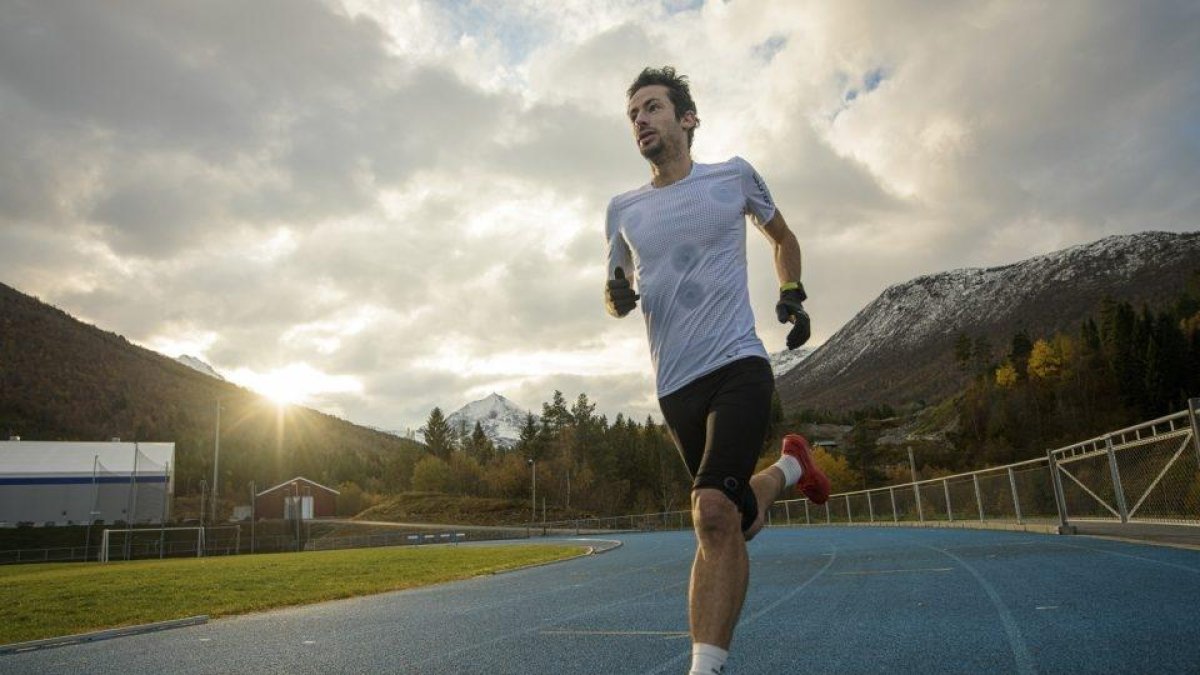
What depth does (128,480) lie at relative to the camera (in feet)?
193

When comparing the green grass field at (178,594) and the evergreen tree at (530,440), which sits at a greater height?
the evergreen tree at (530,440)

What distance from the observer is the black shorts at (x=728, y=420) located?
107 inches

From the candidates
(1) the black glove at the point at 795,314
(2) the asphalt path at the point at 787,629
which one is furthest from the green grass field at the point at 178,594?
(1) the black glove at the point at 795,314

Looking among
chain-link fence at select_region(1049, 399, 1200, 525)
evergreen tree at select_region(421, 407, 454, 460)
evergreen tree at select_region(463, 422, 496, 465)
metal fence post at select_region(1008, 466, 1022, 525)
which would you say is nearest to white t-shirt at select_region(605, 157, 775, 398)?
chain-link fence at select_region(1049, 399, 1200, 525)

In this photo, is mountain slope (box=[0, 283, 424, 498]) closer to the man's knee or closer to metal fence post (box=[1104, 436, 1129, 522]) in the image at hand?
metal fence post (box=[1104, 436, 1129, 522])

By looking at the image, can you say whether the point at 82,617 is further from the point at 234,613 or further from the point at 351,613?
the point at 351,613

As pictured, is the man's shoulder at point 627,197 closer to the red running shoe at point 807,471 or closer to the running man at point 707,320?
the running man at point 707,320

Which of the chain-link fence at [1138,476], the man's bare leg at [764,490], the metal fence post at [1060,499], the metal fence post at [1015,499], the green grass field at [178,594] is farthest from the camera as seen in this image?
the metal fence post at [1015,499]

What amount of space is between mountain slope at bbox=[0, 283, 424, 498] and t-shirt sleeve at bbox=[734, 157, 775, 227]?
127485 millimetres

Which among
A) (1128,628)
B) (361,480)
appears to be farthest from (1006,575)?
(361,480)

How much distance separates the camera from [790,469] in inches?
137

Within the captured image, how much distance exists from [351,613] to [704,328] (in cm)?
758

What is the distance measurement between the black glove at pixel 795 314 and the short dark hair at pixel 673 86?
35.6 inches

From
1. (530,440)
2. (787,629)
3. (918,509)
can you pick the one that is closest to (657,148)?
(787,629)
